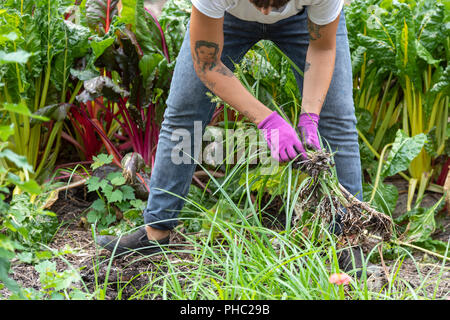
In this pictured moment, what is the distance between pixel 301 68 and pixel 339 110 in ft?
0.76

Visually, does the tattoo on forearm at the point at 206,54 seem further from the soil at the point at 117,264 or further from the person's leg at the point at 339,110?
the soil at the point at 117,264

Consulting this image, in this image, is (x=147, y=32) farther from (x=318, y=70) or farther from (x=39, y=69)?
(x=318, y=70)

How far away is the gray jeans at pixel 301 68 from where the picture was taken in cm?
185

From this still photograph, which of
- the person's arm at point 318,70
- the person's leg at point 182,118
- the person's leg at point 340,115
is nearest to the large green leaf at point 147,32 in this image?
the person's leg at point 182,118

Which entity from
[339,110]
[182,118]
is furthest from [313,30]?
[182,118]

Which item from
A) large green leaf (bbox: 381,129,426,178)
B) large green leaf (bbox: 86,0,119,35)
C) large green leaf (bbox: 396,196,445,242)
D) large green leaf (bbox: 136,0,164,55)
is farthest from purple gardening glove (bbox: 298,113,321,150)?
large green leaf (bbox: 86,0,119,35)

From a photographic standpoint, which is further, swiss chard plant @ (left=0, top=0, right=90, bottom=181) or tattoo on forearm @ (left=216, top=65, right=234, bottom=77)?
swiss chard plant @ (left=0, top=0, right=90, bottom=181)

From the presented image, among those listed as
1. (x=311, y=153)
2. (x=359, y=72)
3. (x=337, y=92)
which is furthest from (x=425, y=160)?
(x=311, y=153)

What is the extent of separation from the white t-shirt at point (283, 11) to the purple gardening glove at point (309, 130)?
314 millimetres

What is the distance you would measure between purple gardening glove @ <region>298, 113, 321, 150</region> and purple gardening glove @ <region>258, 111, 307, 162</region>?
6 centimetres

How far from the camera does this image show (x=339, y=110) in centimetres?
187

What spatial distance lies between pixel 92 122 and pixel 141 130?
0.25 metres

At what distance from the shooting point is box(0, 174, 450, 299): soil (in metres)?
1.79

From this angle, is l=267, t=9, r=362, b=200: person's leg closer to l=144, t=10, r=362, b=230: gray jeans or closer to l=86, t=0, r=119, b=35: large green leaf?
l=144, t=10, r=362, b=230: gray jeans
